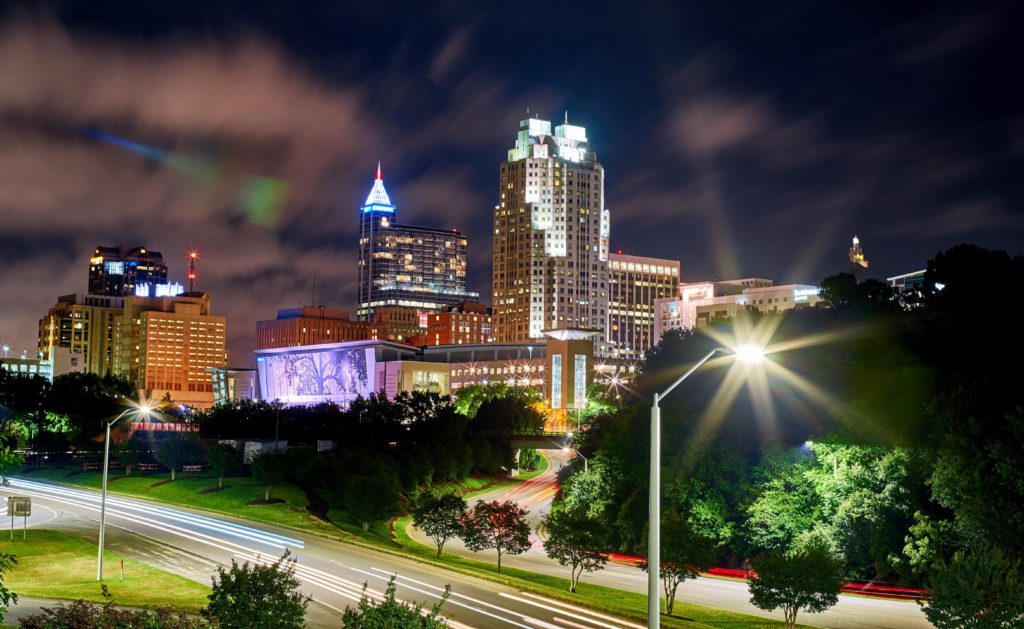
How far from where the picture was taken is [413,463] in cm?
10500

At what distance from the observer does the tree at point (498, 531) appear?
215 ft

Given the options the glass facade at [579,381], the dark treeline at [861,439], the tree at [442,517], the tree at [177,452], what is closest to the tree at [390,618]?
the dark treeline at [861,439]

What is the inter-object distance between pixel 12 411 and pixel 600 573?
10375cm

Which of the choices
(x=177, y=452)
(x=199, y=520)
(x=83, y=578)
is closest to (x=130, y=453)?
(x=177, y=452)

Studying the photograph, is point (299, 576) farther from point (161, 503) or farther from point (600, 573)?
point (161, 503)

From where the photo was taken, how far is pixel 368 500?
7831 centimetres

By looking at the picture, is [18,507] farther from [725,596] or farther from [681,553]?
[725,596]

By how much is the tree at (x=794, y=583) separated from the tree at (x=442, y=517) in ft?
91.8

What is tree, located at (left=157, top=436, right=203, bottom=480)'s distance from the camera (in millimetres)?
102375

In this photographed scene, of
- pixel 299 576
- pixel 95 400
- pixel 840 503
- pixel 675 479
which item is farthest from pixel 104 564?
pixel 95 400

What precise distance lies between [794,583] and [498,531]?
27453 millimetres

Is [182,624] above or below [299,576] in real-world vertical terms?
above

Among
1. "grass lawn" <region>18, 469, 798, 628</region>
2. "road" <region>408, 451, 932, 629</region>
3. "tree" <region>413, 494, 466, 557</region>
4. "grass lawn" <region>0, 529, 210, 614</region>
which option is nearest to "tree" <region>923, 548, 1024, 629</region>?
"grass lawn" <region>18, 469, 798, 628</region>

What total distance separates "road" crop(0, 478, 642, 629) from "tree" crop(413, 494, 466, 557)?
21.7 ft
